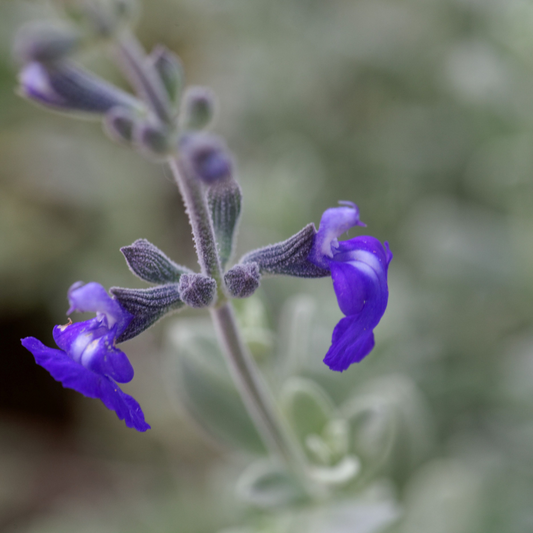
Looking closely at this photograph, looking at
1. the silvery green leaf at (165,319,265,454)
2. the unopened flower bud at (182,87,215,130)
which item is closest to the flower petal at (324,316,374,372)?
the unopened flower bud at (182,87,215,130)

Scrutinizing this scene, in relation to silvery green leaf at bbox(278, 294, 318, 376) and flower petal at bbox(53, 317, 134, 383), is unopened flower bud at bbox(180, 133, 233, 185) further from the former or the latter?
silvery green leaf at bbox(278, 294, 318, 376)

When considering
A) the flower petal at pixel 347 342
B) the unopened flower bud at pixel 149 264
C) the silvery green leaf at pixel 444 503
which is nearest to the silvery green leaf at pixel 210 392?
the silvery green leaf at pixel 444 503

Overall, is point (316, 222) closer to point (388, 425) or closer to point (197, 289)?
point (388, 425)

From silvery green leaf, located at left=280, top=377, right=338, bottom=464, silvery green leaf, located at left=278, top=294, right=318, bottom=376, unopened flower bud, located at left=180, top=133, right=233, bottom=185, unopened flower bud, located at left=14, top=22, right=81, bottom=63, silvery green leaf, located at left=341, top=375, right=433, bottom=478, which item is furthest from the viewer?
silvery green leaf, located at left=278, top=294, right=318, bottom=376

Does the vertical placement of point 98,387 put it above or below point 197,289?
below

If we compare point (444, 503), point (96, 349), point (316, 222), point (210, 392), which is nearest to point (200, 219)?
point (96, 349)

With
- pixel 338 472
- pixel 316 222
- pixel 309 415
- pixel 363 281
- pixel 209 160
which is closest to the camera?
pixel 209 160

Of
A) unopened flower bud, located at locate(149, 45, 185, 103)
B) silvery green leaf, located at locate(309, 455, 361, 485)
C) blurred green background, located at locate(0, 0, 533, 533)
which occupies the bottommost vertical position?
silvery green leaf, located at locate(309, 455, 361, 485)
